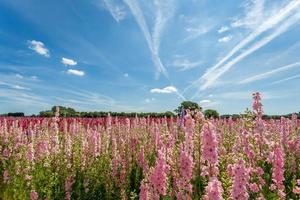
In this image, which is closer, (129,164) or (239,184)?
(239,184)

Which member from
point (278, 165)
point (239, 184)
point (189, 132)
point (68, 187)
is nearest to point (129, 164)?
point (68, 187)

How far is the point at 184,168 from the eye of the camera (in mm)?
3936

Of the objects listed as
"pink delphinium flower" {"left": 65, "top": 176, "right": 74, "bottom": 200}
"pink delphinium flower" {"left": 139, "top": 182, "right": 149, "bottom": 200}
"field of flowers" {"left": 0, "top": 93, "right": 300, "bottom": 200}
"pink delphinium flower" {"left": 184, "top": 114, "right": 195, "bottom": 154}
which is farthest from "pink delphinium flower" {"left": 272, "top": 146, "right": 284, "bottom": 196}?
"pink delphinium flower" {"left": 65, "top": 176, "right": 74, "bottom": 200}

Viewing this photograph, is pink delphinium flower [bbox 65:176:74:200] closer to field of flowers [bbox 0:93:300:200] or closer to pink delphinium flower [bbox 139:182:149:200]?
field of flowers [bbox 0:93:300:200]

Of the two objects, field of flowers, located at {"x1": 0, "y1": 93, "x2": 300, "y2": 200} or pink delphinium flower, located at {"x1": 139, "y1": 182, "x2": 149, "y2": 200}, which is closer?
pink delphinium flower, located at {"x1": 139, "y1": 182, "x2": 149, "y2": 200}

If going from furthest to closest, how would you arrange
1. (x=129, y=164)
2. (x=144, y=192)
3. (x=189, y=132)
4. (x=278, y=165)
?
(x=129, y=164) < (x=189, y=132) < (x=278, y=165) < (x=144, y=192)

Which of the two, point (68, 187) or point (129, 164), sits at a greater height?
point (129, 164)

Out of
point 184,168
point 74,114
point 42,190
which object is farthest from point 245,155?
point 74,114

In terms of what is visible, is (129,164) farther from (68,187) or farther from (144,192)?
(144,192)

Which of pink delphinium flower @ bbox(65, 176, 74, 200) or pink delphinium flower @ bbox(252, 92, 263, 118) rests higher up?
pink delphinium flower @ bbox(252, 92, 263, 118)

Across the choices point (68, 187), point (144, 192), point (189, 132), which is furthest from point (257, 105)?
point (68, 187)

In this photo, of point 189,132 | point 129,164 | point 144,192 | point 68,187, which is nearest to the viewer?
point 144,192

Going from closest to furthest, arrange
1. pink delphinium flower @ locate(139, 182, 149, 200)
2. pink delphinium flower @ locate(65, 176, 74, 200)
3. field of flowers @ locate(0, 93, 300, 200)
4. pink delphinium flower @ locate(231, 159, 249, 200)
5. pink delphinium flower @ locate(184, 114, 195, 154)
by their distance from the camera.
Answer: pink delphinium flower @ locate(231, 159, 249, 200), pink delphinium flower @ locate(139, 182, 149, 200), pink delphinium flower @ locate(184, 114, 195, 154), field of flowers @ locate(0, 93, 300, 200), pink delphinium flower @ locate(65, 176, 74, 200)

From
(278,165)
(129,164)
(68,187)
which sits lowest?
(68,187)
